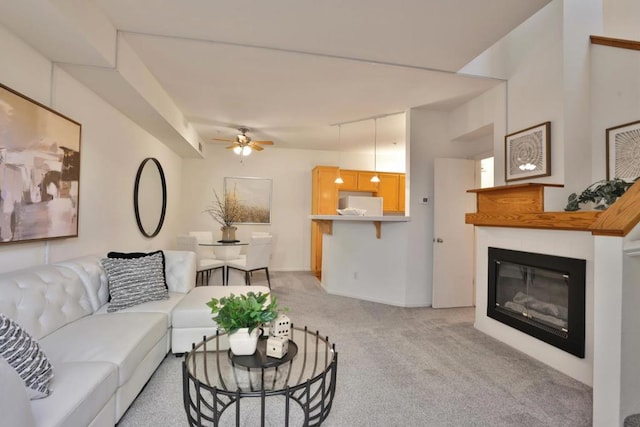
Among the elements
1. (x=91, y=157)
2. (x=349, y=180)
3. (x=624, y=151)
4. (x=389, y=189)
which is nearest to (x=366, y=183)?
(x=349, y=180)

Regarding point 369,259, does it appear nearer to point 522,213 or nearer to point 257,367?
point 522,213

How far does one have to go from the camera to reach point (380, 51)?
8.40ft

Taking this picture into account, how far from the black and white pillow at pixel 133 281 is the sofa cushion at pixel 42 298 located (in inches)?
7.7

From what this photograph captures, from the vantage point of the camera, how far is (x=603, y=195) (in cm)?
207

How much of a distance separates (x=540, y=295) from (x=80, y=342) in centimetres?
345

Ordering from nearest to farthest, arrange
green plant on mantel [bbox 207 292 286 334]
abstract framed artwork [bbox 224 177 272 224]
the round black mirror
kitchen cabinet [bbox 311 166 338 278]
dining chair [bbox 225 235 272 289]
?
green plant on mantel [bbox 207 292 286 334] → the round black mirror → dining chair [bbox 225 235 272 289] → kitchen cabinet [bbox 311 166 338 278] → abstract framed artwork [bbox 224 177 272 224]

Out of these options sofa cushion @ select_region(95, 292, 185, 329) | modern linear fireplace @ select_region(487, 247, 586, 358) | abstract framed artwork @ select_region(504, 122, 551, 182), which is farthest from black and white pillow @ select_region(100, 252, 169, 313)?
abstract framed artwork @ select_region(504, 122, 551, 182)

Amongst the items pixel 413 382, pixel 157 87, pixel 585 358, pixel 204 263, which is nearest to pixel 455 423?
pixel 413 382

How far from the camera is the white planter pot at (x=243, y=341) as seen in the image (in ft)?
5.23

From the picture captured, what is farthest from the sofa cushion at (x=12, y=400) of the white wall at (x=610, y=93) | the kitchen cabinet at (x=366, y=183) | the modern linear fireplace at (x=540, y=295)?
the kitchen cabinet at (x=366, y=183)

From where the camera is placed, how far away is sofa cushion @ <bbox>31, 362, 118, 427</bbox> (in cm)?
113

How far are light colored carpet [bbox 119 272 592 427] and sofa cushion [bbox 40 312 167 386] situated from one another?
13.4 inches

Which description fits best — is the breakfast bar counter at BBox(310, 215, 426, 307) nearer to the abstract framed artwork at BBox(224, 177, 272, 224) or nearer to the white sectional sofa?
the abstract framed artwork at BBox(224, 177, 272, 224)

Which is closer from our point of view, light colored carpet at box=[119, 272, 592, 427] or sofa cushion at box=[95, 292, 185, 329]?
light colored carpet at box=[119, 272, 592, 427]
